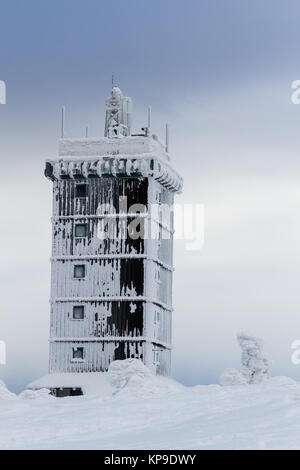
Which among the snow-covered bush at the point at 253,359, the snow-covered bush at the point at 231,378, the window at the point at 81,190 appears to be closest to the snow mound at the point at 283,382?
the snow-covered bush at the point at 231,378

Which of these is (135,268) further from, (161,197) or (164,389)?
(164,389)

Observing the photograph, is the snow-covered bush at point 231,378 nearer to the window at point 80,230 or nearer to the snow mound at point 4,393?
the snow mound at point 4,393

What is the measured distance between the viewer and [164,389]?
53219 millimetres

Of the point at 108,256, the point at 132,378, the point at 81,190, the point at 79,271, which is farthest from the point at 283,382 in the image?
the point at 81,190

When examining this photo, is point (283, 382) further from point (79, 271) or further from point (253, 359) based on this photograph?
point (79, 271)

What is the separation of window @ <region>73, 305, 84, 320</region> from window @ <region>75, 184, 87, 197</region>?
6100 mm

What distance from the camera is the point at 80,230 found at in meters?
66.7

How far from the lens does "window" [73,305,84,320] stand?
66.0 meters

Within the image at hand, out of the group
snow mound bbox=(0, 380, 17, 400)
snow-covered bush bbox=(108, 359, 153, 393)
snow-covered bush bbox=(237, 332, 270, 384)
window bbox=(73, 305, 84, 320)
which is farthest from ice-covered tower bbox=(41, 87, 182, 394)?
snow mound bbox=(0, 380, 17, 400)

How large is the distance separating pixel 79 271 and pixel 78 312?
218cm

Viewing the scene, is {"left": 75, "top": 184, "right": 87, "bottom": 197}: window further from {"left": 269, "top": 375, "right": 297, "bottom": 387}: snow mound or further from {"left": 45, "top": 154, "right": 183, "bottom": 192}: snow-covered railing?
{"left": 269, "top": 375, "right": 297, "bottom": 387}: snow mound
